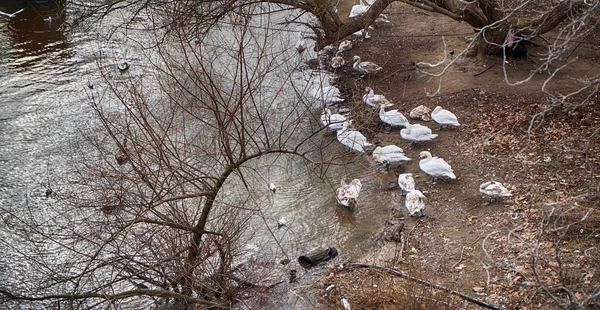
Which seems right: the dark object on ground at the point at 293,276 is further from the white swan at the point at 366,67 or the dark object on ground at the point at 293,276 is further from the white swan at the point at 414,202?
the white swan at the point at 366,67

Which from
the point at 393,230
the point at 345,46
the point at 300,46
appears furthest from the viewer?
the point at 345,46

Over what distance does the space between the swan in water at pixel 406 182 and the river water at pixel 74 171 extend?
1.19 feet

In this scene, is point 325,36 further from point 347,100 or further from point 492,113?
point 492,113

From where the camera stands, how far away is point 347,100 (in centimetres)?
1256

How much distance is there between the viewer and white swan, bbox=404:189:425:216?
8.66m

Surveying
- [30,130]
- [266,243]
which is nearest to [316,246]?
[266,243]

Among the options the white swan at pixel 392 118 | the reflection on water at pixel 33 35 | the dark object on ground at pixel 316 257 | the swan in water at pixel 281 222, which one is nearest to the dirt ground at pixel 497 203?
the white swan at pixel 392 118

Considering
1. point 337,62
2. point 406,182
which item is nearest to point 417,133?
point 406,182

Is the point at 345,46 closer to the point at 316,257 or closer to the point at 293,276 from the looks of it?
the point at 316,257

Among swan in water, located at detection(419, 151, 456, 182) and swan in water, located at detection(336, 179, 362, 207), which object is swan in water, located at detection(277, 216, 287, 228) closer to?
swan in water, located at detection(336, 179, 362, 207)

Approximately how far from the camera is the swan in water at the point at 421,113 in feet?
36.9

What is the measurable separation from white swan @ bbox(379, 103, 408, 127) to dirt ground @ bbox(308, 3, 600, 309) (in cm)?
26

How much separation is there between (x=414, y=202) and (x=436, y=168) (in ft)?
2.80

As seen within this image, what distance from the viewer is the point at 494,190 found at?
333 inches
